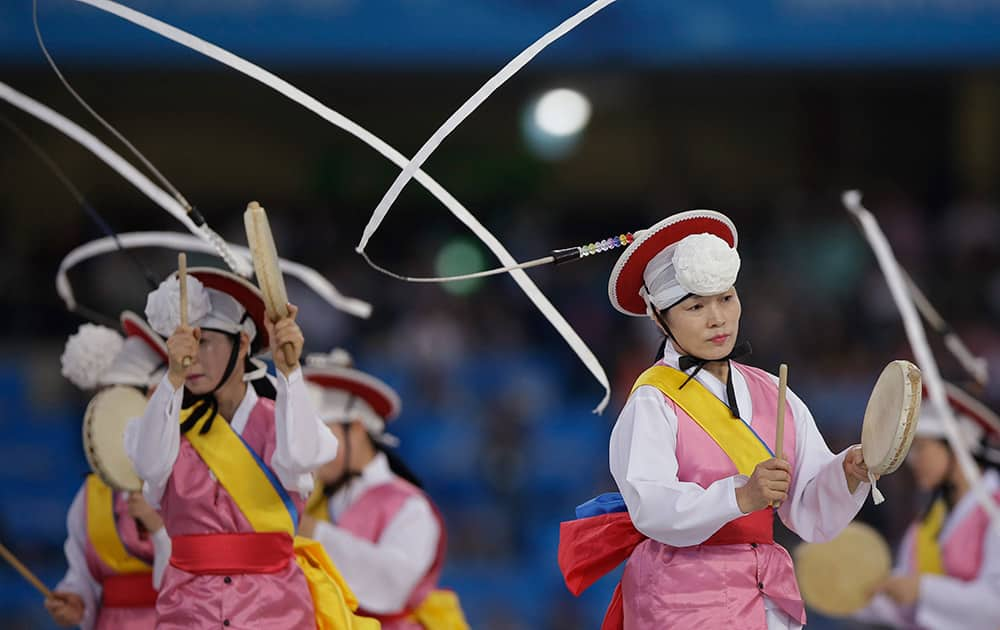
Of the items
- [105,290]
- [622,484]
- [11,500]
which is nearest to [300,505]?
[622,484]

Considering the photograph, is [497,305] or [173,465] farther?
[497,305]

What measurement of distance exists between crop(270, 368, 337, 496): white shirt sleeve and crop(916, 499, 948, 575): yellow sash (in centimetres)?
264

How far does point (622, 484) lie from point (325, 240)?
27.0ft

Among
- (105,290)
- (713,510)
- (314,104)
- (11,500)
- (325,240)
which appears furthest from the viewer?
(325,240)

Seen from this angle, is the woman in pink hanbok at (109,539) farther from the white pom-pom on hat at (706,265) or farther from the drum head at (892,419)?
the drum head at (892,419)

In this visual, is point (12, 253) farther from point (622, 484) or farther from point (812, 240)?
point (622, 484)

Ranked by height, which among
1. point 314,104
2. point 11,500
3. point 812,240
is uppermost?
point 812,240

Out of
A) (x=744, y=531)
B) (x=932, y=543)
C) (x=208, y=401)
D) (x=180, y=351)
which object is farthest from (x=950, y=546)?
(x=180, y=351)

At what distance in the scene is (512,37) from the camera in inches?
394

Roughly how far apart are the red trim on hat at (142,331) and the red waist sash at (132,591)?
0.71 m

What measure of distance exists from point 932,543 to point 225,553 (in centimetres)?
285

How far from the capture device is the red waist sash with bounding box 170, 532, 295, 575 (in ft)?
13.2

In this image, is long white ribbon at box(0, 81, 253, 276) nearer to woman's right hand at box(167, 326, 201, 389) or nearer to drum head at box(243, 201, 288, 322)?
woman's right hand at box(167, 326, 201, 389)

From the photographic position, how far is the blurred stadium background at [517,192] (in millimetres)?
9844
